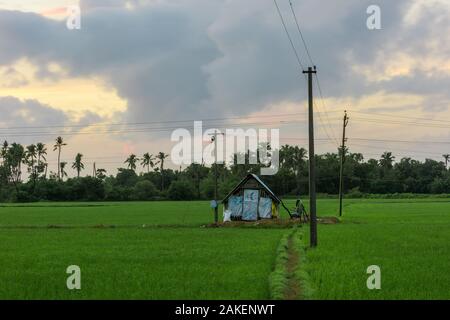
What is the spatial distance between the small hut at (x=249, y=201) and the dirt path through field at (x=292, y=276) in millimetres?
21684

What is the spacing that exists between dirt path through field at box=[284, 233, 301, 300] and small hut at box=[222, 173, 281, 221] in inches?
854

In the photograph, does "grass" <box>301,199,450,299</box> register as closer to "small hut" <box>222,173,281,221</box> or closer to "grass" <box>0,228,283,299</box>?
"grass" <box>0,228,283,299</box>

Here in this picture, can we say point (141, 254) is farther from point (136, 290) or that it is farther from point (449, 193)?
point (449, 193)

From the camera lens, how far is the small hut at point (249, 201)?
47.6 m

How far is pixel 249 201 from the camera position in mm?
47594

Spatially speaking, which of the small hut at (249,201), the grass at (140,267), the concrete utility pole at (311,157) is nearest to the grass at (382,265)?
the grass at (140,267)

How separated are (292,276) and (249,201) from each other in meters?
31.4

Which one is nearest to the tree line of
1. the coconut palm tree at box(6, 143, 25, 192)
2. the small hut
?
the coconut palm tree at box(6, 143, 25, 192)

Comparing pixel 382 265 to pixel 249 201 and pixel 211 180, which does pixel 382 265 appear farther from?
pixel 211 180

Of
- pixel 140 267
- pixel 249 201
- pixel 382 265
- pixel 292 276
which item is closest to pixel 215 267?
pixel 140 267

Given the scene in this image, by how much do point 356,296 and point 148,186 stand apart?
116 m

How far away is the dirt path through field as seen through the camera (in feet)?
43.3

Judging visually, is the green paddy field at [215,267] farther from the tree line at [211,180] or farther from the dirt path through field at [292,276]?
the tree line at [211,180]
